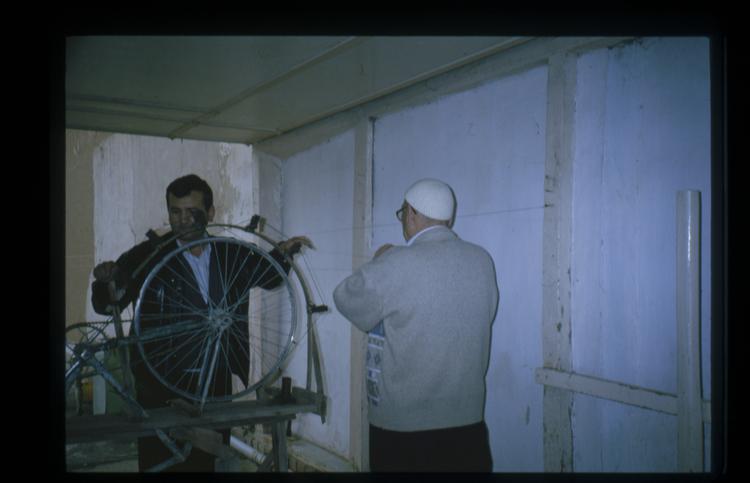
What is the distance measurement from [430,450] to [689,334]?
1.00m

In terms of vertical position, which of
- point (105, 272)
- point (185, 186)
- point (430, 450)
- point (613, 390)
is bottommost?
point (430, 450)

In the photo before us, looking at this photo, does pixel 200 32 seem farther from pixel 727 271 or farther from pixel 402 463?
pixel 727 271

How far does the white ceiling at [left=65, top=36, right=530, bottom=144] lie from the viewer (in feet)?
7.48

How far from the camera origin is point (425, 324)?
199 centimetres

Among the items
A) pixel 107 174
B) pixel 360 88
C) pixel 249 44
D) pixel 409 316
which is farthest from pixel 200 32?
pixel 107 174

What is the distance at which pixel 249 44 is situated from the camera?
7.48 feet

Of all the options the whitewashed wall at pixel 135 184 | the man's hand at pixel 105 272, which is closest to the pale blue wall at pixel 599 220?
the man's hand at pixel 105 272

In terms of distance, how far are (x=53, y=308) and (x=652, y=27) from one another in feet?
8.24

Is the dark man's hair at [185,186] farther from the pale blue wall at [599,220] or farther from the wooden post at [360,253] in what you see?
the pale blue wall at [599,220]

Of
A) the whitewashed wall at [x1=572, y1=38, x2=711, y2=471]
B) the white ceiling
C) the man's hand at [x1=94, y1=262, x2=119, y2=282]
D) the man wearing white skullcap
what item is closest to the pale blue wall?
the whitewashed wall at [x1=572, y1=38, x2=711, y2=471]

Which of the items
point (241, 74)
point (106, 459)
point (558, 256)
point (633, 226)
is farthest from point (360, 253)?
point (106, 459)

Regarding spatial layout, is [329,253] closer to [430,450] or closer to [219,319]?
[219,319]

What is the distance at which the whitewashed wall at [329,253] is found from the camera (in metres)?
3.47

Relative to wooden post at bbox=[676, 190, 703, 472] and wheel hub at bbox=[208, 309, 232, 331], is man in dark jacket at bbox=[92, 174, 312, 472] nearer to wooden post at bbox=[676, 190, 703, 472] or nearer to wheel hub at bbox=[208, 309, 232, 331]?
wheel hub at bbox=[208, 309, 232, 331]
